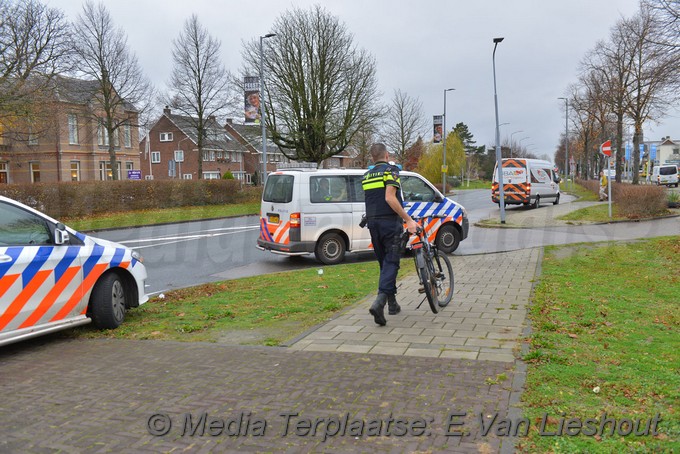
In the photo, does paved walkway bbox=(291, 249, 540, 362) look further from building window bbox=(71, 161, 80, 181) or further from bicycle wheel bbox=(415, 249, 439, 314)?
building window bbox=(71, 161, 80, 181)

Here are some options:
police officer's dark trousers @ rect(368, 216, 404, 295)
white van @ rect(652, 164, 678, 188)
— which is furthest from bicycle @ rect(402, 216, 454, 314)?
white van @ rect(652, 164, 678, 188)

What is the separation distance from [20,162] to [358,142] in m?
28.5

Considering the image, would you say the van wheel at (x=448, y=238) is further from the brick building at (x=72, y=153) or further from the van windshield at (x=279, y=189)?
the brick building at (x=72, y=153)

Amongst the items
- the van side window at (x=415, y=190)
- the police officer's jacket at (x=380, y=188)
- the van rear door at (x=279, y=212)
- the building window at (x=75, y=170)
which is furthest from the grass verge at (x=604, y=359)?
the building window at (x=75, y=170)

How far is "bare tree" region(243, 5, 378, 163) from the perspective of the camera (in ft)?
118

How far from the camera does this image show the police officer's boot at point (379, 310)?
5570 millimetres

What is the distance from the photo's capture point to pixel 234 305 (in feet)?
23.2

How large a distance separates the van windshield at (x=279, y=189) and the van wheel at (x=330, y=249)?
3.62 ft

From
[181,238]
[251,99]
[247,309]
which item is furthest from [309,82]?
[247,309]

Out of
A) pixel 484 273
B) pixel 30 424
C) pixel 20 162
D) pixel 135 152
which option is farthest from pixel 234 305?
pixel 135 152

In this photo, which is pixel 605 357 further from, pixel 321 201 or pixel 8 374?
pixel 321 201

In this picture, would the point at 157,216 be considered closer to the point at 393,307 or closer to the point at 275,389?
the point at 393,307

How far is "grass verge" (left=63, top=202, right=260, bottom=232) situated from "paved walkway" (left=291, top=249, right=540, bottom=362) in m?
16.1

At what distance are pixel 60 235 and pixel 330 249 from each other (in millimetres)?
6470
